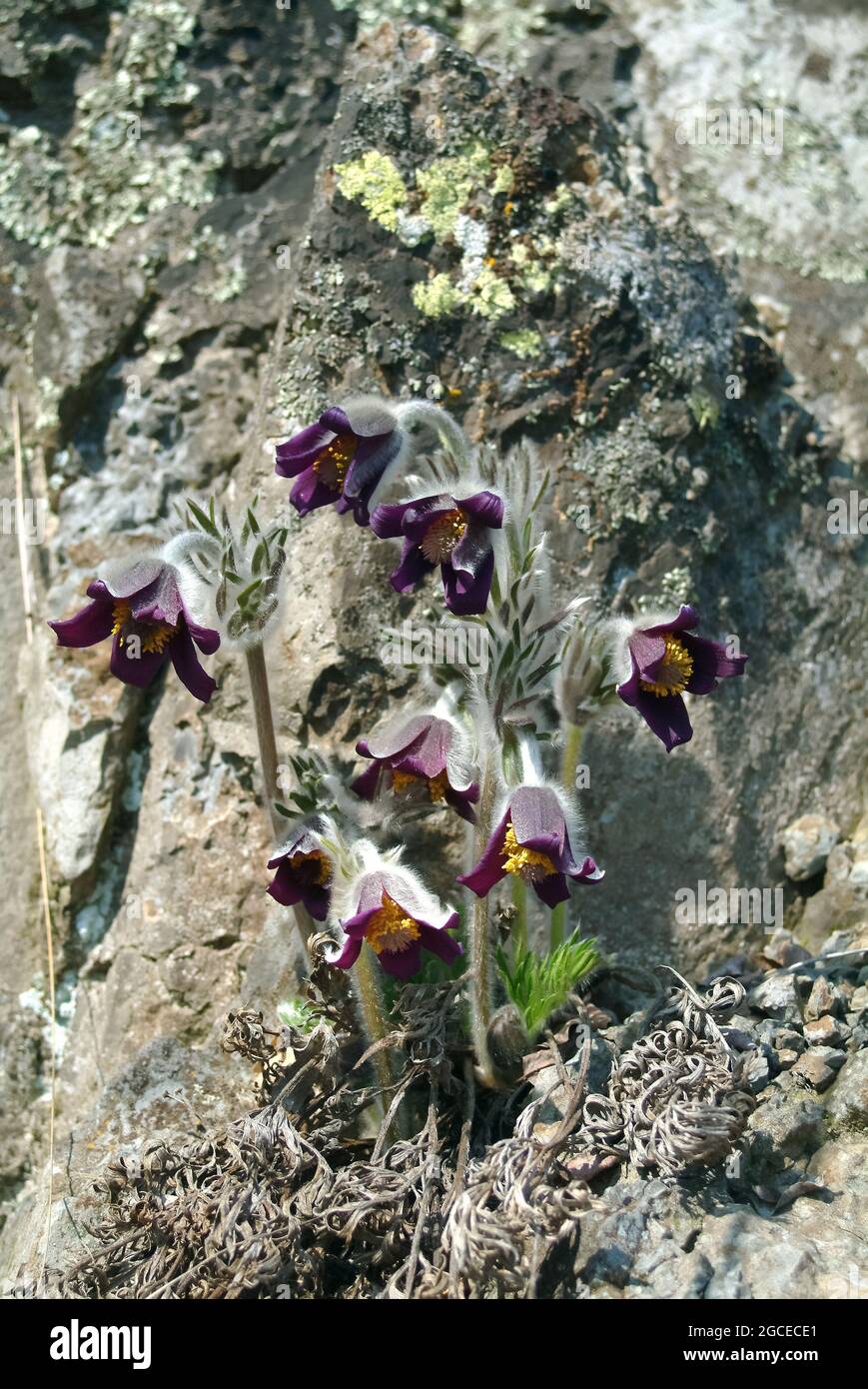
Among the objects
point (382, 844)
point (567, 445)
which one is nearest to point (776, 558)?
point (567, 445)

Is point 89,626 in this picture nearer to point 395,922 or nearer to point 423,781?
→ point 423,781

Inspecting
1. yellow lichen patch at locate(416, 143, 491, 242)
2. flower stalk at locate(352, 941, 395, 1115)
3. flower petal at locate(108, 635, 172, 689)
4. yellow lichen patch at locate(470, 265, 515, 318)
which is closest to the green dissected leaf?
flower stalk at locate(352, 941, 395, 1115)

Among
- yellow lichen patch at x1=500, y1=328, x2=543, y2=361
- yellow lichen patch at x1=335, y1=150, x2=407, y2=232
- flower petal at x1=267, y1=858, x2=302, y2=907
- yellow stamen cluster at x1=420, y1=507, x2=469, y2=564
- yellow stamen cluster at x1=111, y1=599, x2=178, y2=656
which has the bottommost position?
flower petal at x1=267, y1=858, x2=302, y2=907

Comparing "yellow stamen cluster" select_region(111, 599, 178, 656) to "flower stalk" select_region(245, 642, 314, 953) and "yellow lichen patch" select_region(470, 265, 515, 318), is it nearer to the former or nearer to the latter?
"flower stalk" select_region(245, 642, 314, 953)

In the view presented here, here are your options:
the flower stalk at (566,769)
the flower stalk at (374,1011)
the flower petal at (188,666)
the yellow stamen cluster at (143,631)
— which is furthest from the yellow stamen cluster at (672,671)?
the yellow stamen cluster at (143,631)

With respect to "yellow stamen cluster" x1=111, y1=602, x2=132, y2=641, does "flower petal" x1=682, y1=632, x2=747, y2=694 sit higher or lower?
lower

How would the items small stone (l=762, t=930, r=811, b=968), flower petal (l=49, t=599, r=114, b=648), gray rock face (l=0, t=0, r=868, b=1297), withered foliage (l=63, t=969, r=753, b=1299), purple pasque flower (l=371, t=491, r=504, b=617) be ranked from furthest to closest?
gray rock face (l=0, t=0, r=868, b=1297) < small stone (l=762, t=930, r=811, b=968) < flower petal (l=49, t=599, r=114, b=648) < purple pasque flower (l=371, t=491, r=504, b=617) < withered foliage (l=63, t=969, r=753, b=1299)

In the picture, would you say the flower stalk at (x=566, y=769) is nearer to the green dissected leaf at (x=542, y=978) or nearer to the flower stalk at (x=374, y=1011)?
the green dissected leaf at (x=542, y=978)
